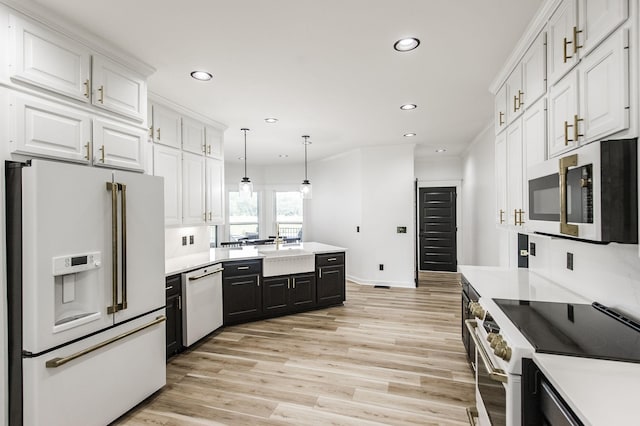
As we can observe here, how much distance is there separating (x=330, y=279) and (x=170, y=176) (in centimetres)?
256

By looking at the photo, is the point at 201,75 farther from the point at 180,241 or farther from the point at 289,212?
the point at 289,212

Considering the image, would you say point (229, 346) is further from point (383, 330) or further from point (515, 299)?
point (515, 299)

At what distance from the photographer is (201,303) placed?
138 inches

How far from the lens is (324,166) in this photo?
7.48 metres

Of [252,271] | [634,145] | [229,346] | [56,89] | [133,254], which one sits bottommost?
[229,346]

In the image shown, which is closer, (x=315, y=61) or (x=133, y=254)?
(x=133, y=254)

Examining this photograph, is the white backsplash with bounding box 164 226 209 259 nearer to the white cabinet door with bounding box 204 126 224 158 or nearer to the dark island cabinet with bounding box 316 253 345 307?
the white cabinet door with bounding box 204 126 224 158

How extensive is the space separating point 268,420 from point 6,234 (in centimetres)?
191

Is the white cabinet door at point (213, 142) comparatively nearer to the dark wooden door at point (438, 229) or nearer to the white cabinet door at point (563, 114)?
the white cabinet door at point (563, 114)

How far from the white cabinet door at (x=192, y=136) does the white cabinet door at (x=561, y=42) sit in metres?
3.51

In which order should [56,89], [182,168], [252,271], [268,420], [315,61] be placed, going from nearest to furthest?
[56,89] → [268,420] → [315,61] → [182,168] → [252,271]

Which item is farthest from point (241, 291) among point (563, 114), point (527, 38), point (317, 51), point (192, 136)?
point (527, 38)

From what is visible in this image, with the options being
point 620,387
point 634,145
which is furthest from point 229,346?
point 634,145

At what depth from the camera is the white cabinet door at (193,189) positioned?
3.83m
